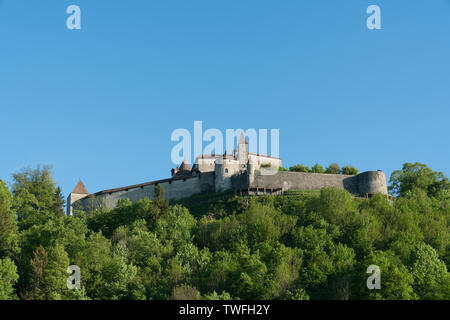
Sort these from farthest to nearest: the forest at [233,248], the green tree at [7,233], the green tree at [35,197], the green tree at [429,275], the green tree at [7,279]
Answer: the green tree at [35,197], the green tree at [7,233], the forest at [233,248], the green tree at [429,275], the green tree at [7,279]

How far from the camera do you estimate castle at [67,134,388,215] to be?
82188 millimetres

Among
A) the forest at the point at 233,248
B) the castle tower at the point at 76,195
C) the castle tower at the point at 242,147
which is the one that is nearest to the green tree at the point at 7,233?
the forest at the point at 233,248

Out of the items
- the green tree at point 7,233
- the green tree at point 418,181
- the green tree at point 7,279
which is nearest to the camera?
the green tree at point 7,279

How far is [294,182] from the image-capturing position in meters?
83.4

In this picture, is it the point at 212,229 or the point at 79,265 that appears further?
the point at 212,229

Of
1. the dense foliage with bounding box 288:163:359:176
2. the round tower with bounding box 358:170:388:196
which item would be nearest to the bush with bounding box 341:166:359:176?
the dense foliage with bounding box 288:163:359:176

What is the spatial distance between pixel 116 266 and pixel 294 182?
3437cm

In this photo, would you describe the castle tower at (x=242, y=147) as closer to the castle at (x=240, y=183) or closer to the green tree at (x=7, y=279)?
the castle at (x=240, y=183)

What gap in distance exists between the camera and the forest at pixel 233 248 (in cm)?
5159

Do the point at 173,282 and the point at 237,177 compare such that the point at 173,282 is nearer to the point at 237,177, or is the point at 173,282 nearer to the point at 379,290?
the point at 379,290

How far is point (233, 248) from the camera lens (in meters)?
60.8

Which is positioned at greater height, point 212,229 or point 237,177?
point 237,177
